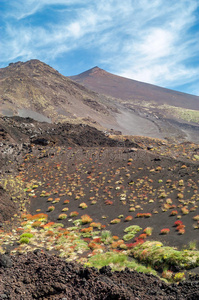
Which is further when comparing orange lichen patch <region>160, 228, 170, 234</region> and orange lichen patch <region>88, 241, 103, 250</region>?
orange lichen patch <region>160, 228, 170, 234</region>

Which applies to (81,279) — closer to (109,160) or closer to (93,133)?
(109,160)

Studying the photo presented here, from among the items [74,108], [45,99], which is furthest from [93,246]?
[45,99]

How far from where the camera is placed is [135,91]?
168 metres

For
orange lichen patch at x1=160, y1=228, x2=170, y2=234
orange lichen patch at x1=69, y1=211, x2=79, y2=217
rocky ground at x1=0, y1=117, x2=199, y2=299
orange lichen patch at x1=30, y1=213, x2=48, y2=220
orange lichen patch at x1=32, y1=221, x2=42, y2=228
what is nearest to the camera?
rocky ground at x1=0, y1=117, x2=199, y2=299

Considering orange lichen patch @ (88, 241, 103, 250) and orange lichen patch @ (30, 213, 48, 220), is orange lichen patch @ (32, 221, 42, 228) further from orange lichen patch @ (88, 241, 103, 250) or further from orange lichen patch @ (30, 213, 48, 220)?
orange lichen patch @ (88, 241, 103, 250)

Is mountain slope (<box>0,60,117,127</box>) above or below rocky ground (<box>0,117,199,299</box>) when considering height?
above

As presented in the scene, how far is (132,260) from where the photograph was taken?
9.88m

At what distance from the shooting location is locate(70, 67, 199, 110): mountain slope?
6152 inches

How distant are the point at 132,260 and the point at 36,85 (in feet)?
320

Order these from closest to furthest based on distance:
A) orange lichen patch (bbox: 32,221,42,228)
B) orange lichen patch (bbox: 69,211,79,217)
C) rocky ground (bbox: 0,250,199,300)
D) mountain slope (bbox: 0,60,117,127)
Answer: rocky ground (bbox: 0,250,199,300) → orange lichen patch (bbox: 32,221,42,228) → orange lichen patch (bbox: 69,211,79,217) → mountain slope (bbox: 0,60,117,127)

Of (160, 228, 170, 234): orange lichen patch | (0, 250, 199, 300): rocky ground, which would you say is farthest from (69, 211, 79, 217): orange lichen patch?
(0, 250, 199, 300): rocky ground

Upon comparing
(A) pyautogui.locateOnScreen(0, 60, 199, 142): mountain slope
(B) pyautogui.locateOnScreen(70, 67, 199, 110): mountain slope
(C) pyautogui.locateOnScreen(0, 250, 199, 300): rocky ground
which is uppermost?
(B) pyautogui.locateOnScreen(70, 67, 199, 110): mountain slope

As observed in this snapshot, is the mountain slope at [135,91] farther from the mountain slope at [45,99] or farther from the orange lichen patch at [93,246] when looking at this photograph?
the orange lichen patch at [93,246]

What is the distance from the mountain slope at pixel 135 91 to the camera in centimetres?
15625
